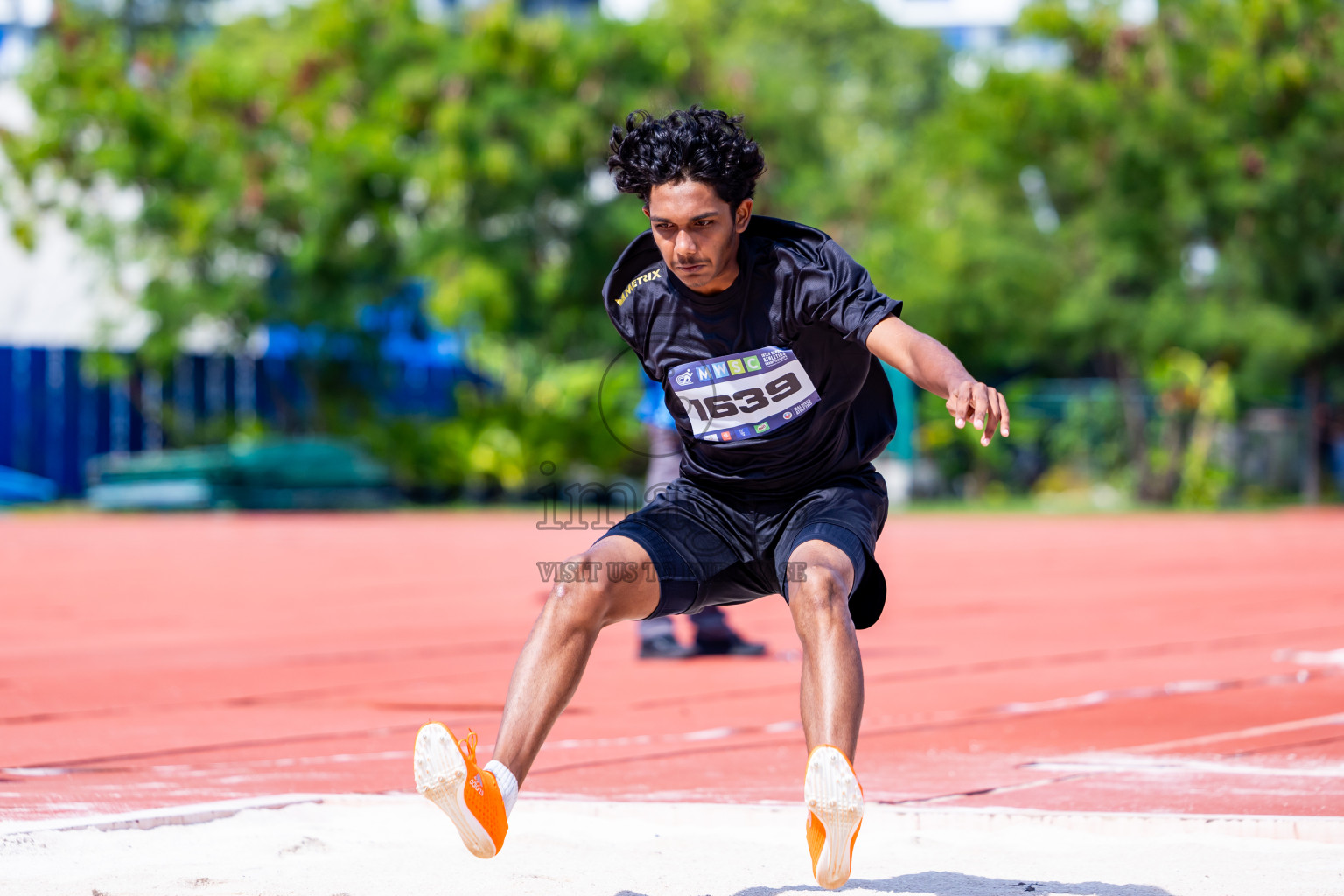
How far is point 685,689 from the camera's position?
7.30 metres

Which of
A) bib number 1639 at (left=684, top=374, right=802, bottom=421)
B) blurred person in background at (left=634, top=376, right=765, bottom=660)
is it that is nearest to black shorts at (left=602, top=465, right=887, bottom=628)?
bib number 1639 at (left=684, top=374, right=802, bottom=421)

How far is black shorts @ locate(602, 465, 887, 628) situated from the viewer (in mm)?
3943

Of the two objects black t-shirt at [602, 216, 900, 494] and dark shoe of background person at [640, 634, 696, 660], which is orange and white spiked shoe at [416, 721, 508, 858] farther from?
dark shoe of background person at [640, 634, 696, 660]

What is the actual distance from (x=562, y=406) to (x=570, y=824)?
81.0 ft

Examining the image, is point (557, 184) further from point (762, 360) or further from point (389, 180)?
point (762, 360)

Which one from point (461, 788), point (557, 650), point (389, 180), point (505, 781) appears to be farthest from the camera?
point (389, 180)

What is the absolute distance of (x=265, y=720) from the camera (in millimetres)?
6414

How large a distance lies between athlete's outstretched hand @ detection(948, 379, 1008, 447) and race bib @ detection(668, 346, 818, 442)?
2.03 ft

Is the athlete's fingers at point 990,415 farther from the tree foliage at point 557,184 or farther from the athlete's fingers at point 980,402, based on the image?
the tree foliage at point 557,184

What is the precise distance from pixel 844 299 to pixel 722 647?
4.82 m

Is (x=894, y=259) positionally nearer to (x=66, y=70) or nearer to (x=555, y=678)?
(x=66, y=70)

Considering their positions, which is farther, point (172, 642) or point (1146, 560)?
point (1146, 560)

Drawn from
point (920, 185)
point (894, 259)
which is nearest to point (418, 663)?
point (894, 259)

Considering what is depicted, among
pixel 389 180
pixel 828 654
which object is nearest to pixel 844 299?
pixel 828 654
